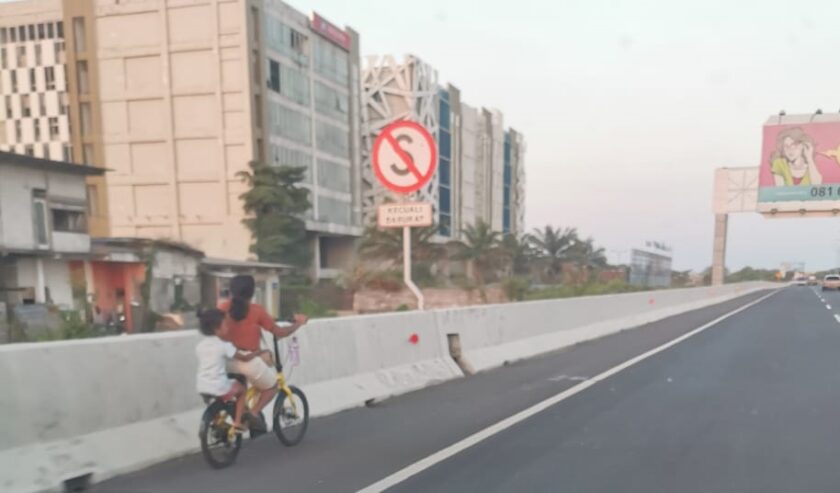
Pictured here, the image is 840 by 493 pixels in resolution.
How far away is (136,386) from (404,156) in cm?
491

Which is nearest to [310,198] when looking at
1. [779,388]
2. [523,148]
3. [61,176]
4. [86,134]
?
[86,134]

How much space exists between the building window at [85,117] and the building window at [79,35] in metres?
4.45

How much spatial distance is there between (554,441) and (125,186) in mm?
52904

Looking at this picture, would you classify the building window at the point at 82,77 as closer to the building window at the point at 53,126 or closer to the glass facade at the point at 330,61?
the building window at the point at 53,126

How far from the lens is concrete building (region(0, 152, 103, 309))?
26734mm

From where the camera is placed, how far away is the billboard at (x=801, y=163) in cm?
3478

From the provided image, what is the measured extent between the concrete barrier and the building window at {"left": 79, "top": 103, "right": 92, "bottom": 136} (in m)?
52.3

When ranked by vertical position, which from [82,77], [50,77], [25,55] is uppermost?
[25,55]

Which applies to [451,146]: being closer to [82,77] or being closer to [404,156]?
[82,77]

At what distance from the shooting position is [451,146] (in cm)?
8062

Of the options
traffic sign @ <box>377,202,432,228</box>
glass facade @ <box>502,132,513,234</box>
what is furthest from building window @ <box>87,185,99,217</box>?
glass facade @ <box>502,132,513,234</box>

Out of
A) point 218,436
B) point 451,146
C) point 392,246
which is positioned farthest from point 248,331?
point 451,146

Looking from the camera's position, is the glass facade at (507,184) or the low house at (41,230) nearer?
the low house at (41,230)

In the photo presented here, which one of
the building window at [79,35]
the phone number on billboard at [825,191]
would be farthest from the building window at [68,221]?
the phone number on billboard at [825,191]
